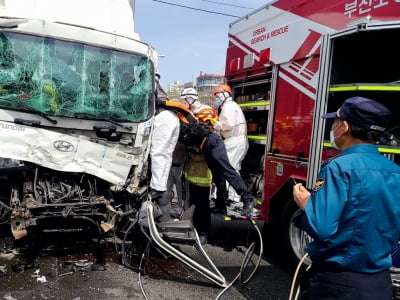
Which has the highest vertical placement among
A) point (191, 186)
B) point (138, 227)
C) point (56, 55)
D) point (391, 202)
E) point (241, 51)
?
point (241, 51)

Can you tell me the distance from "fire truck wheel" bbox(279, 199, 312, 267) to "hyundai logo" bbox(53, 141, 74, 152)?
244cm

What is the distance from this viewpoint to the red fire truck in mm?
3842

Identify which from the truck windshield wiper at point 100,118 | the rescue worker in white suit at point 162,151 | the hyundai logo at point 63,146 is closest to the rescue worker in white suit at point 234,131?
the rescue worker in white suit at point 162,151

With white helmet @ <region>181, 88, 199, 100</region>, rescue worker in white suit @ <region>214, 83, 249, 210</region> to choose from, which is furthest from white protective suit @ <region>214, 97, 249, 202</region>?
white helmet @ <region>181, 88, 199, 100</region>

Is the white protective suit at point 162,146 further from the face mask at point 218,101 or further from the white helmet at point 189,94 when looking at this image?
the face mask at point 218,101

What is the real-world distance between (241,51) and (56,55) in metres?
2.90

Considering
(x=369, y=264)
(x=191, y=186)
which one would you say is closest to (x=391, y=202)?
(x=369, y=264)

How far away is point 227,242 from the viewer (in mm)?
5672

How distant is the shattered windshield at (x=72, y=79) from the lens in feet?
13.6

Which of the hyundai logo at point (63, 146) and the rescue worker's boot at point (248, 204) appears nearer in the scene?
the hyundai logo at point (63, 146)

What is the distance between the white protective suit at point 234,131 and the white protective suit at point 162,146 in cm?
113

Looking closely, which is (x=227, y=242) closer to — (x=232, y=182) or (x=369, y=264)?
(x=232, y=182)

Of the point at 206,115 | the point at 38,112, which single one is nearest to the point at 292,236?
the point at 206,115

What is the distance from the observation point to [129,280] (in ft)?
13.4
